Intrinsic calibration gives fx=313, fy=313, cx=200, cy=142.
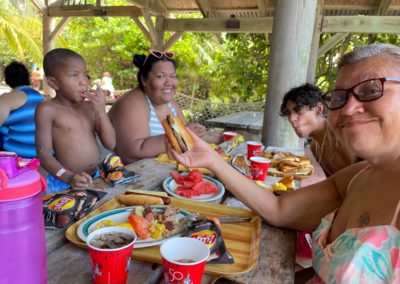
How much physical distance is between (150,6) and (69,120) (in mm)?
5342

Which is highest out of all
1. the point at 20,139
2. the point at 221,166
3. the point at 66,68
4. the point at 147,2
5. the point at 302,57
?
the point at 147,2

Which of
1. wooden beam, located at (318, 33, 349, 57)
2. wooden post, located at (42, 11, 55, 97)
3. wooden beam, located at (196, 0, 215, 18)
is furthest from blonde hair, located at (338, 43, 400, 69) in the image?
wooden post, located at (42, 11, 55, 97)

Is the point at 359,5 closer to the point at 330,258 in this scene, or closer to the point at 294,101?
the point at 294,101

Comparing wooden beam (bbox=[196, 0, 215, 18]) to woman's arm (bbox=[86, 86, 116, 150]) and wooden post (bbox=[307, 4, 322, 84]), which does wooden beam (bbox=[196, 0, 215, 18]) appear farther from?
woman's arm (bbox=[86, 86, 116, 150])

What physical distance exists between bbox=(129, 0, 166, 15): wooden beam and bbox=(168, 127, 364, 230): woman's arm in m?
6.20

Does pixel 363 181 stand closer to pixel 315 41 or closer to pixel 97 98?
pixel 97 98

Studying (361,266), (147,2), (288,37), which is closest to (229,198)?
(361,266)

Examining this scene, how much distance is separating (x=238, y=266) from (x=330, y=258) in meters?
0.29

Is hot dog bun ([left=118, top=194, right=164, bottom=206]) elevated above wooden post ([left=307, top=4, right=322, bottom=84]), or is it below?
below

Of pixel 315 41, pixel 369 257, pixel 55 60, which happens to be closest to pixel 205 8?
pixel 315 41

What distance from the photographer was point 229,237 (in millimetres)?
1175

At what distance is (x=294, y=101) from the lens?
8.55 feet

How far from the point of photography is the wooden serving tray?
981 mm

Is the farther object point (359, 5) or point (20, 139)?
point (359, 5)
